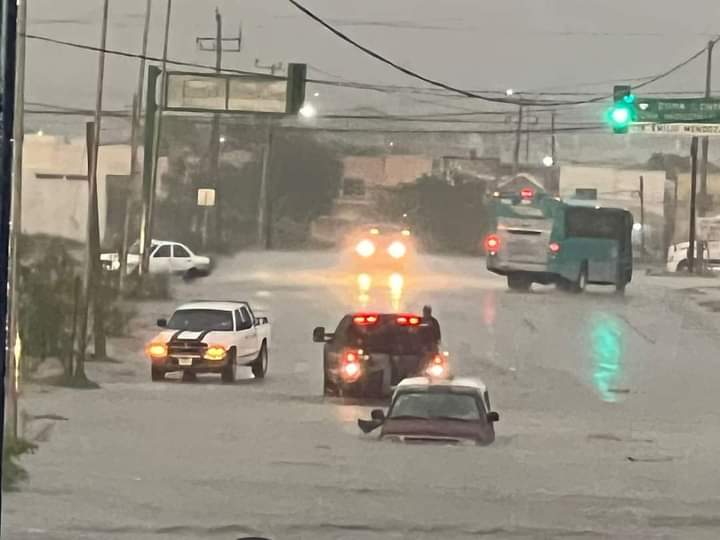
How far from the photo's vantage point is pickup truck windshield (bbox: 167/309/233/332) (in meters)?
1.83

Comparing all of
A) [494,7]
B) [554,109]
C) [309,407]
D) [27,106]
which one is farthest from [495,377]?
[27,106]

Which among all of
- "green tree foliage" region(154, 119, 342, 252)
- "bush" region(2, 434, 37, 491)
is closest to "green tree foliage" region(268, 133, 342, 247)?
"green tree foliage" region(154, 119, 342, 252)

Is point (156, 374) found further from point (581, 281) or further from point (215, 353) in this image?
point (581, 281)

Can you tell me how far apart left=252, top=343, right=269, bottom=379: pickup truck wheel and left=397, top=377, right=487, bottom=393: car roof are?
0.24m

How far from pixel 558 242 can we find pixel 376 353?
37 cm

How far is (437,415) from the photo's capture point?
5.91 feet

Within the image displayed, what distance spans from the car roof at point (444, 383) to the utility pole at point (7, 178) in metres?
0.66

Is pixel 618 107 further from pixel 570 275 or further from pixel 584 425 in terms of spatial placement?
pixel 584 425

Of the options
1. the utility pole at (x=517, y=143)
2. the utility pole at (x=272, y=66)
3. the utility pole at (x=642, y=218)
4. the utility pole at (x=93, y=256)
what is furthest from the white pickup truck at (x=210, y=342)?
the utility pole at (x=642, y=218)

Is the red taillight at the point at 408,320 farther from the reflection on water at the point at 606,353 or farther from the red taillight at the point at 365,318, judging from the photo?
the reflection on water at the point at 606,353

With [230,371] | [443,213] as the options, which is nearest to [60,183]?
[230,371]

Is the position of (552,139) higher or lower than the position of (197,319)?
higher

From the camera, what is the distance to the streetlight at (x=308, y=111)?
6.14 feet

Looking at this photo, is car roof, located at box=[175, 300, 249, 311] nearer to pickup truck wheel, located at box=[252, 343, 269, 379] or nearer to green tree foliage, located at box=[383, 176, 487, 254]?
pickup truck wheel, located at box=[252, 343, 269, 379]
